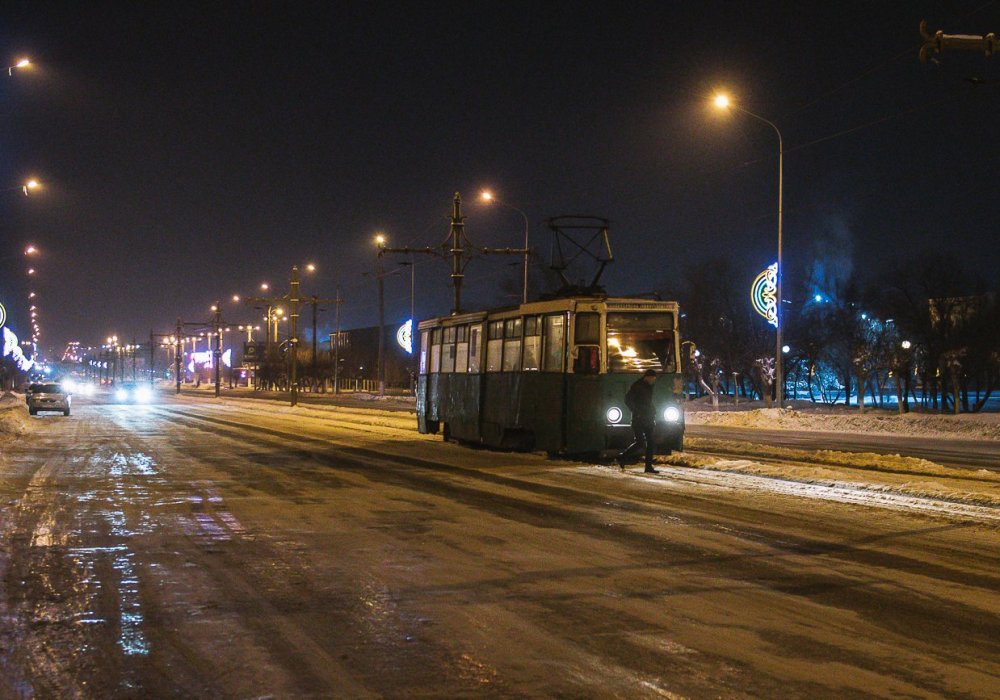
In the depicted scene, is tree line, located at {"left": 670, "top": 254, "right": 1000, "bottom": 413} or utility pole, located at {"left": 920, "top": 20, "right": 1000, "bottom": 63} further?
tree line, located at {"left": 670, "top": 254, "right": 1000, "bottom": 413}

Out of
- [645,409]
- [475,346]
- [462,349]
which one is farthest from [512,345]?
[645,409]

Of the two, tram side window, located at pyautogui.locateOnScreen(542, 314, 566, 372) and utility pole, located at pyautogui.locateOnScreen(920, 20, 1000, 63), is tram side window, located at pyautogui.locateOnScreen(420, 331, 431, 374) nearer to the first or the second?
tram side window, located at pyautogui.locateOnScreen(542, 314, 566, 372)

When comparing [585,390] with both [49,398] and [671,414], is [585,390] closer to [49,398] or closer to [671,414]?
[671,414]

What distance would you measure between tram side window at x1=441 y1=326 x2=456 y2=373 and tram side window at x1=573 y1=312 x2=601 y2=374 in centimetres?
688

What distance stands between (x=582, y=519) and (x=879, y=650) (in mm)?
5995

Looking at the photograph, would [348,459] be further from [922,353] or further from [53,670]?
[922,353]

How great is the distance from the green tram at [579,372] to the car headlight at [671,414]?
0.8 inches

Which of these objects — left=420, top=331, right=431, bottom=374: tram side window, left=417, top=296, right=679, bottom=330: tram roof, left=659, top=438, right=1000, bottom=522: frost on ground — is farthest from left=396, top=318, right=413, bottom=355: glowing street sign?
left=659, top=438, right=1000, bottom=522: frost on ground

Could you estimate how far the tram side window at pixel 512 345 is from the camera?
2261 cm

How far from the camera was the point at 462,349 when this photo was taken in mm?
A: 26172

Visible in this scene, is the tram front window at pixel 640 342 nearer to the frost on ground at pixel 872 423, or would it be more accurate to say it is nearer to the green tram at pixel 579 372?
the green tram at pixel 579 372

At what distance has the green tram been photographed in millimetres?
20062

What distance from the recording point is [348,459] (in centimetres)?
2116

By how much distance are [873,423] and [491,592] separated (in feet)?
115
